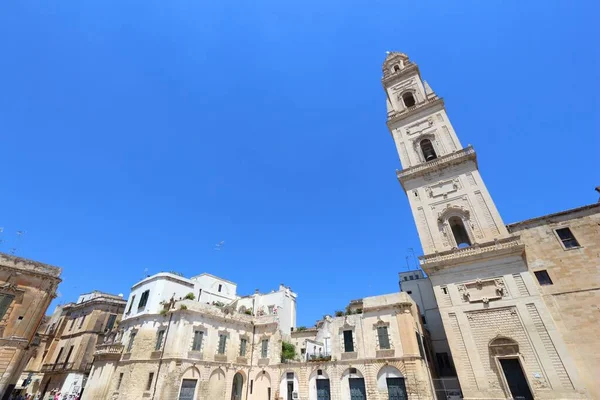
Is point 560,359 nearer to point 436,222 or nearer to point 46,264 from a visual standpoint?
point 436,222

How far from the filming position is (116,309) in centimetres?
3741

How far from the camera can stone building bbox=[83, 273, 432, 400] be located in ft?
70.6

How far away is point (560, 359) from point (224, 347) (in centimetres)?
2469

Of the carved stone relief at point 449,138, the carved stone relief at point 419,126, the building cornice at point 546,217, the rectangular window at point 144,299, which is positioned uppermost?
the carved stone relief at point 419,126

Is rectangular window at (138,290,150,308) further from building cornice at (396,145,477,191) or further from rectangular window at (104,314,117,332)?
Result: building cornice at (396,145,477,191)

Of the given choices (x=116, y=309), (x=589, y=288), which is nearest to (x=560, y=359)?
(x=589, y=288)

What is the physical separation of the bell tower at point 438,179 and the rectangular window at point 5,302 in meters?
32.2

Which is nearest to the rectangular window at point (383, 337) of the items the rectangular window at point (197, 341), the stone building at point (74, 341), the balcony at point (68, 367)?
the rectangular window at point (197, 341)

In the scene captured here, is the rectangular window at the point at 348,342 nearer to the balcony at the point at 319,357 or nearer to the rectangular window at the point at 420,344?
the balcony at the point at 319,357

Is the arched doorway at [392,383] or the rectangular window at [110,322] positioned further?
the rectangular window at [110,322]

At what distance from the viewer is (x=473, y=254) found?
20.3 meters

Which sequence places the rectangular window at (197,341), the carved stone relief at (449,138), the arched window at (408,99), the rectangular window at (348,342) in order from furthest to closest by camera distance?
the arched window at (408,99) → the carved stone relief at (449,138) → the rectangular window at (197,341) → the rectangular window at (348,342)

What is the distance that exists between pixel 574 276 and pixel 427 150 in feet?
50.6

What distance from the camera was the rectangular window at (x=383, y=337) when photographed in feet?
72.5
